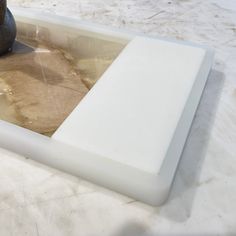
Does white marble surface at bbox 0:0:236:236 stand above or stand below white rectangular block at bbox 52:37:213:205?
below

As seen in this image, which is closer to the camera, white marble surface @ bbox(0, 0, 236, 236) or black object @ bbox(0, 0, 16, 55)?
white marble surface @ bbox(0, 0, 236, 236)

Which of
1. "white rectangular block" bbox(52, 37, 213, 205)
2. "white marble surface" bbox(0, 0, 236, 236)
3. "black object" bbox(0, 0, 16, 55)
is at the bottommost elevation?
"white marble surface" bbox(0, 0, 236, 236)

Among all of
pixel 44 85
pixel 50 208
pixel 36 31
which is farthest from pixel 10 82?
pixel 50 208

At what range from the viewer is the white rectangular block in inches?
18.5

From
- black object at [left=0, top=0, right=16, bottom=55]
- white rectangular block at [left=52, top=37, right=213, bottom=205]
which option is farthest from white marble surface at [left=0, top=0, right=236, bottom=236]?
black object at [left=0, top=0, right=16, bottom=55]

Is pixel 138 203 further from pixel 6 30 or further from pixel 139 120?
pixel 6 30

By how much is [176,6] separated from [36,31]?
0.53 meters

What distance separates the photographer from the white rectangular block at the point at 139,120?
1.54ft

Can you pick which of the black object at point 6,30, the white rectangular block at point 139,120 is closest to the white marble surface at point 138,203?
the white rectangular block at point 139,120

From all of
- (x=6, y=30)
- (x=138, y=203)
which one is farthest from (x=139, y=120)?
(x=6, y=30)

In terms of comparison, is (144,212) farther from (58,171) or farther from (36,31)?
(36,31)

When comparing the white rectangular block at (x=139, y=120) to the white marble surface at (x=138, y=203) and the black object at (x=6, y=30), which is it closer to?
the white marble surface at (x=138, y=203)

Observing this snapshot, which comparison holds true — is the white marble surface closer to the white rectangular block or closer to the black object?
the white rectangular block

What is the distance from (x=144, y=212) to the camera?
47cm
